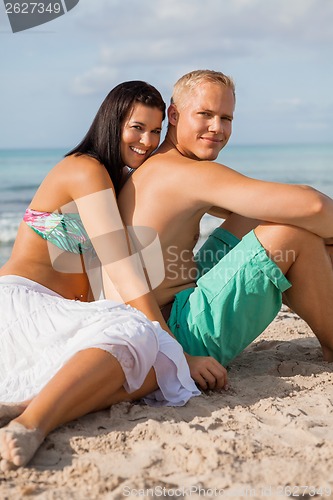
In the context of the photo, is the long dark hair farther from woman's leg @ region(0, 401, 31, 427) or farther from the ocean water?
the ocean water

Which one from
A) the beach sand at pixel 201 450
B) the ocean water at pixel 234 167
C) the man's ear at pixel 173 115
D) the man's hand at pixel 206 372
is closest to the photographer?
the beach sand at pixel 201 450

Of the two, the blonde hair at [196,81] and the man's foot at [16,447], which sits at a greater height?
the blonde hair at [196,81]

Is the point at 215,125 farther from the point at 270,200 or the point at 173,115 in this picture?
the point at 270,200

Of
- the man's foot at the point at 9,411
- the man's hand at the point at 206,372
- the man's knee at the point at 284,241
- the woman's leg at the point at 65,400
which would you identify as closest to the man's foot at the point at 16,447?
the woman's leg at the point at 65,400

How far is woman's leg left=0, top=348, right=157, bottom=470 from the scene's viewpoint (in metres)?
2.21

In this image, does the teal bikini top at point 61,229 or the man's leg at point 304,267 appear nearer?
the man's leg at point 304,267

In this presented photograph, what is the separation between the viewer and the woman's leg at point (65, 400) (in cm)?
221

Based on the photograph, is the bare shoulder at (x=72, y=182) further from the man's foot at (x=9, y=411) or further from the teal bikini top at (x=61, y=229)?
the man's foot at (x=9, y=411)

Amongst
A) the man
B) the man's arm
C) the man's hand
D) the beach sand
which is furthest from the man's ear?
the beach sand

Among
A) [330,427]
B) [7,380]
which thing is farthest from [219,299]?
[7,380]

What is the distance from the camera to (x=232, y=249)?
129 inches

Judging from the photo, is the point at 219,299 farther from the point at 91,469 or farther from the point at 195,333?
the point at 91,469

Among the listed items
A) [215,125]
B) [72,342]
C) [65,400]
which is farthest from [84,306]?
[215,125]

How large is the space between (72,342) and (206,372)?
0.69 metres
